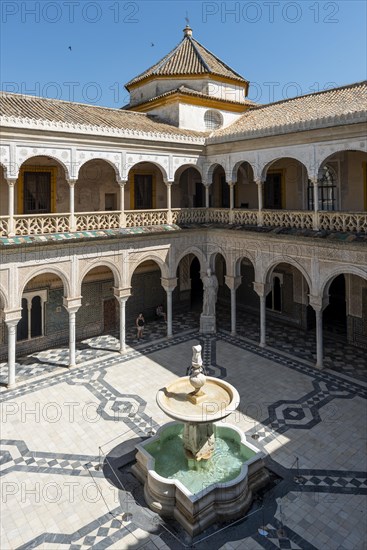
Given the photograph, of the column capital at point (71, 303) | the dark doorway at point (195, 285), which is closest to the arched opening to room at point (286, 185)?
the dark doorway at point (195, 285)

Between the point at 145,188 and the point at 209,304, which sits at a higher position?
the point at 145,188

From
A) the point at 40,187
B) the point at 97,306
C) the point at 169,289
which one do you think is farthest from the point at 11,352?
the point at 169,289

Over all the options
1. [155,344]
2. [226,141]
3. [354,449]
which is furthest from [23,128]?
[354,449]

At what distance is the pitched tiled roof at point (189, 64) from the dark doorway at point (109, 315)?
9.65 m

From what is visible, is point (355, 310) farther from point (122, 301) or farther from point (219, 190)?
point (122, 301)

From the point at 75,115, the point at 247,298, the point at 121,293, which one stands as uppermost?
the point at 75,115

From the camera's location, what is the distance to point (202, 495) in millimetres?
6285

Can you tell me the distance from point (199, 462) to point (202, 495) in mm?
813

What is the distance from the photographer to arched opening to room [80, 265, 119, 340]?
14477 mm

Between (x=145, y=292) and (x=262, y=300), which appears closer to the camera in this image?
(x=262, y=300)

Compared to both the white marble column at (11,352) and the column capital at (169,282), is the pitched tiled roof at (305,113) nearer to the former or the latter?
the column capital at (169,282)

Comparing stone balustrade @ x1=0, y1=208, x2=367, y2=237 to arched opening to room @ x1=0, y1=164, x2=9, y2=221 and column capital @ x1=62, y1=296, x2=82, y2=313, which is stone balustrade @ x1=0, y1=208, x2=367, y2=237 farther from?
column capital @ x1=62, y1=296, x2=82, y2=313

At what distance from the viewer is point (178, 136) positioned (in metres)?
14.0

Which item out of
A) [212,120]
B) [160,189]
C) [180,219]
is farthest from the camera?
[212,120]
